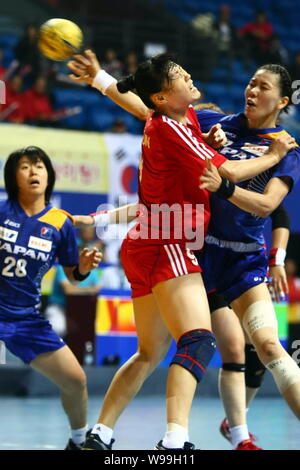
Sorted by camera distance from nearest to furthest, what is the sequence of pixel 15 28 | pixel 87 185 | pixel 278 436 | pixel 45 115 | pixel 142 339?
pixel 142 339 → pixel 278 436 → pixel 87 185 → pixel 45 115 → pixel 15 28

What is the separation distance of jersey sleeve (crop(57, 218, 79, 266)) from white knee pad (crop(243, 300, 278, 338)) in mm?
1163

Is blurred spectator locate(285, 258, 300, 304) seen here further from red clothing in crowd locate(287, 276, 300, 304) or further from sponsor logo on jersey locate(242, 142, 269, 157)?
sponsor logo on jersey locate(242, 142, 269, 157)

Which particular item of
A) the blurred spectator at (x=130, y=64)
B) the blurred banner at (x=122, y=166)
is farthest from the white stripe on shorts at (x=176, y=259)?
the blurred spectator at (x=130, y=64)

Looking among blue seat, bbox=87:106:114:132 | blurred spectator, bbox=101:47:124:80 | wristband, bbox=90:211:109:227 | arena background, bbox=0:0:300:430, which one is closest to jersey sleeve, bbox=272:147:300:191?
wristband, bbox=90:211:109:227

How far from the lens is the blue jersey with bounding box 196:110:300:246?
513 centimetres

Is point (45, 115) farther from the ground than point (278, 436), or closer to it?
farther from the ground

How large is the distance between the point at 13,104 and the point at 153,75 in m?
7.79

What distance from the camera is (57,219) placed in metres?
5.57

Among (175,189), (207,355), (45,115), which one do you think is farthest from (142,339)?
(45,115)

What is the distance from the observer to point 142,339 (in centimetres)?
485

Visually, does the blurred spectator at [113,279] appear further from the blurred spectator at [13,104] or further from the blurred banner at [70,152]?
the blurred spectator at [13,104]
